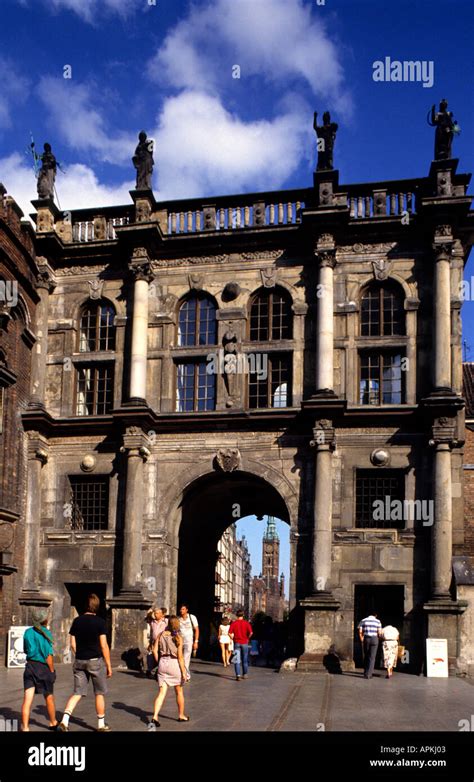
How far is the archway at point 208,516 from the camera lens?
1086 inches

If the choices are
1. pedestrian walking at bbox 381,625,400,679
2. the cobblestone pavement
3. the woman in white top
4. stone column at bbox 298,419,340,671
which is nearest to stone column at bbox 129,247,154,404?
stone column at bbox 298,419,340,671

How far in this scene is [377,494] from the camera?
1009 inches

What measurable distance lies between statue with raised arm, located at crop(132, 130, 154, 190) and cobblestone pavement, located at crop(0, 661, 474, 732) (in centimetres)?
1468

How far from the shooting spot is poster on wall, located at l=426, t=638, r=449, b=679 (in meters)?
23.0

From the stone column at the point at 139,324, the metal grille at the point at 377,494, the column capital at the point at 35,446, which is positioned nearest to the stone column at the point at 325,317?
the metal grille at the point at 377,494

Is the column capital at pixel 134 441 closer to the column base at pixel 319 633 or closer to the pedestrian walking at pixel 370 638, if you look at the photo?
the column base at pixel 319 633

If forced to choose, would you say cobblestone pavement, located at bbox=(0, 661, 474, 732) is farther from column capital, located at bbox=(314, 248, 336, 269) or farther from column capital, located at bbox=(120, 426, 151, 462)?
column capital, located at bbox=(314, 248, 336, 269)

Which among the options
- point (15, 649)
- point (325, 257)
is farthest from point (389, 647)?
point (325, 257)

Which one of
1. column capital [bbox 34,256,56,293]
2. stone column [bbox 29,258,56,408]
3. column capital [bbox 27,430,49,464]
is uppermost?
column capital [bbox 34,256,56,293]

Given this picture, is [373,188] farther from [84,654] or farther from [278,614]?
[278,614]

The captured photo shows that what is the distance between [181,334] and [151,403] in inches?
94.5

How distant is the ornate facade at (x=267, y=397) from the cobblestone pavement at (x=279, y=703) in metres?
2.96

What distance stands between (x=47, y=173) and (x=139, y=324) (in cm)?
614

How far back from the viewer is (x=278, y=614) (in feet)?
461
